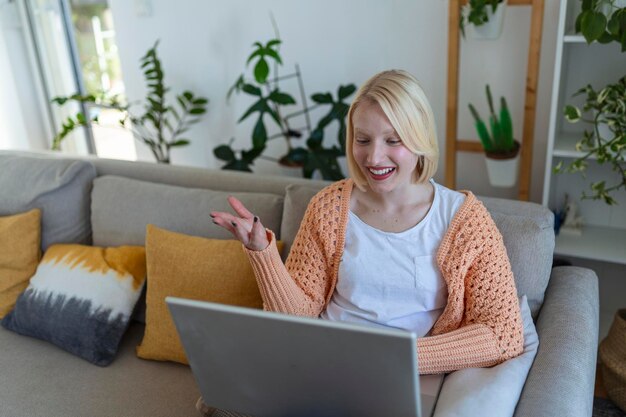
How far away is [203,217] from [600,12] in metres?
1.21

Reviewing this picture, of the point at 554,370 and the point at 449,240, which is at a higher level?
the point at 449,240

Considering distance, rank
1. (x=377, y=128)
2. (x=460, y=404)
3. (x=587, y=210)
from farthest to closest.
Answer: (x=587, y=210) < (x=377, y=128) < (x=460, y=404)

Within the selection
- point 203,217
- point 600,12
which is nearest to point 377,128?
point 203,217

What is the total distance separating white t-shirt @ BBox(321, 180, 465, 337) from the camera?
1.35 meters

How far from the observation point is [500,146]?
206 centimetres

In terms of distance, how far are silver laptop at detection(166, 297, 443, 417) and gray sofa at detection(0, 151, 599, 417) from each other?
13.8 inches

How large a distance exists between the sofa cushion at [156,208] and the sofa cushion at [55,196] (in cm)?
7

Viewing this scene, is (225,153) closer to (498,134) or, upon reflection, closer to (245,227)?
(498,134)

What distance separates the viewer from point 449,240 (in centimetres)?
133

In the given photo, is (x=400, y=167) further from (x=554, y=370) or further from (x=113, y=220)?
(x=113, y=220)

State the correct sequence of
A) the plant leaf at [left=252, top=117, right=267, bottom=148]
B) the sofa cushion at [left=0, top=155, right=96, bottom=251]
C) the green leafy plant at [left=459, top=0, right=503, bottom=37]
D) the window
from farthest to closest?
the window, the plant leaf at [left=252, top=117, right=267, bottom=148], the sofa cushion at [left=0, top=155, right=96, bottom=251], the green leafy plant at [left=459, top=0, right=503, bottom=37]

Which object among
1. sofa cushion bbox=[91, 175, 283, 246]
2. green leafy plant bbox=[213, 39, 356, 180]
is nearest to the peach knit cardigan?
sofa cushion bbox=[91, 175, 283, 246]

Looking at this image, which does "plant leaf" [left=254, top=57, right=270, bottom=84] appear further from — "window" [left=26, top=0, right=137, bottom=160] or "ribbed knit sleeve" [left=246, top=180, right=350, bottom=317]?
"window" [left=26, top=0, right=137, bottom=160]

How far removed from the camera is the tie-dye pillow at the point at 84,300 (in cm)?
174
